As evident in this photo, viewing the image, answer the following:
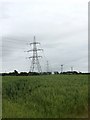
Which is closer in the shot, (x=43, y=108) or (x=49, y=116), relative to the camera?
(x=49, y=116)

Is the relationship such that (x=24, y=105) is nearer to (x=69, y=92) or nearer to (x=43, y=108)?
(x=43, y=108)

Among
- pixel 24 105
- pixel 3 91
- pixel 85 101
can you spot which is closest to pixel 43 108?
pixel 24 105

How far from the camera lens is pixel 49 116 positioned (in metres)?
13.9

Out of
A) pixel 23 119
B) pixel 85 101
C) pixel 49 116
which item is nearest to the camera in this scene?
pixel 23 119

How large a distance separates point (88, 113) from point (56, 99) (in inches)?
61.6

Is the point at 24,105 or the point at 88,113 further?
the point at 88,113

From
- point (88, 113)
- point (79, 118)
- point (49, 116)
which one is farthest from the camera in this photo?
point (88, 113)

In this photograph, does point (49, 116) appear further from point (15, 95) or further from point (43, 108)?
point (15, 95)

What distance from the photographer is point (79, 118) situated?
15172 mm

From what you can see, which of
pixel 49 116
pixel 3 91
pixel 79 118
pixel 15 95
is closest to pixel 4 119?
pixel 49 116

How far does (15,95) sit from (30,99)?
1816 millimetres

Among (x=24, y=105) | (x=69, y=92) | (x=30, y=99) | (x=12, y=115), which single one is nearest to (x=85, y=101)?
(x=69, y=92)

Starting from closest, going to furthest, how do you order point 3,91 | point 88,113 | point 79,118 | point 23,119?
point 23,119, point 79,118, point 88,113, point 3,91

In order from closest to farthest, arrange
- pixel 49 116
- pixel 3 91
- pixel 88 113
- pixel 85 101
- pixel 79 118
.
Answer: pixel 49 116 → pixel 79 118 → pixel 88 113 → pixel 85 101 → pixel 3 91
